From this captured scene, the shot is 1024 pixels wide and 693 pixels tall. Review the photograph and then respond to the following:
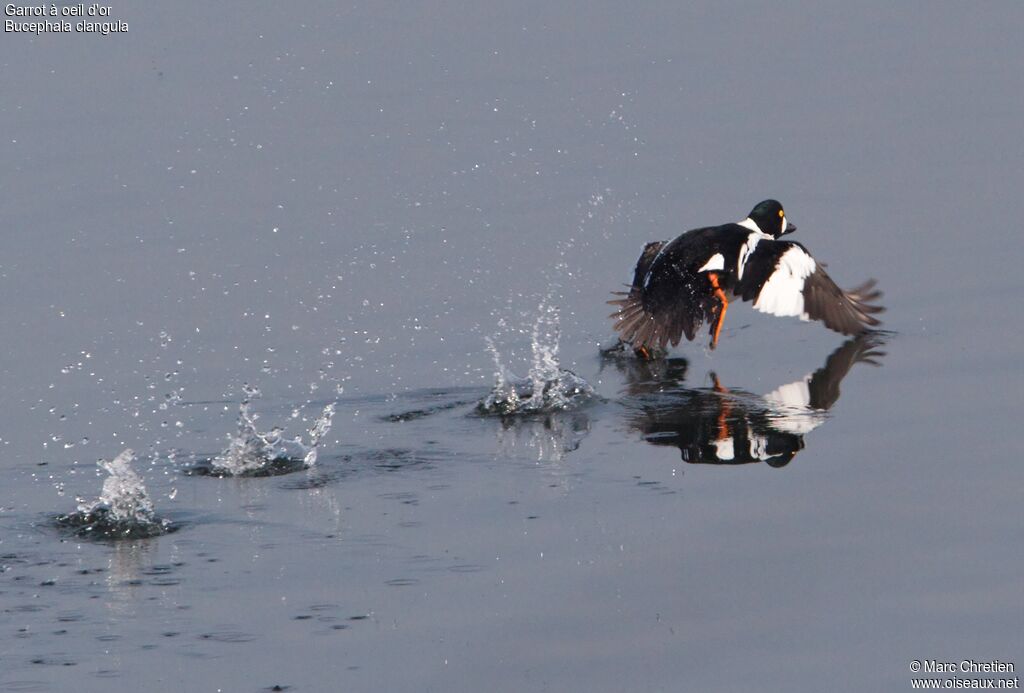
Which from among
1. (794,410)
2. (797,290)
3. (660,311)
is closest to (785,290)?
(797,290)

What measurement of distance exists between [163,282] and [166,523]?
447 centimetres

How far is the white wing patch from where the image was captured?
10.1m

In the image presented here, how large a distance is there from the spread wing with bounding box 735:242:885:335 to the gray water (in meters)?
0.19

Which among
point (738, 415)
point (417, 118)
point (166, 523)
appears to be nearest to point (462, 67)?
point (417, 118)

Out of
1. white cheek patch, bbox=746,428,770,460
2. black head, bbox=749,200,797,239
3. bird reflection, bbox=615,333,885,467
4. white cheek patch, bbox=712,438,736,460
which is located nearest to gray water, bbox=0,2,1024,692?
bird reflection, bbox=615,333,885,467

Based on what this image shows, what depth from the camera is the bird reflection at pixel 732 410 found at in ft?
26.9

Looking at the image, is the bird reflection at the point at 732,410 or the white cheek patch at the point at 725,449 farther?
the bird reflection at the point at 732,410

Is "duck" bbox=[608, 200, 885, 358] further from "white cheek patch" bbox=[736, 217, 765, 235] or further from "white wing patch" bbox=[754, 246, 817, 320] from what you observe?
"white cheek patch" bbox=[736, 217, 765, 235]

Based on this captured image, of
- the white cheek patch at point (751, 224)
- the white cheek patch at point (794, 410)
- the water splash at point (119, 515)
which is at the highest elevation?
the white cheek patch at point (751, 224)

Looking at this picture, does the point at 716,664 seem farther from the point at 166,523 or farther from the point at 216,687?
the point at 166,523

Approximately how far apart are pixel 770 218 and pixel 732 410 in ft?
8.64

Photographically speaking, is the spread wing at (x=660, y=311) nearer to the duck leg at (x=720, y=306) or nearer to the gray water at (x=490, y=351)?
the duck leg at (x=720, y=306)

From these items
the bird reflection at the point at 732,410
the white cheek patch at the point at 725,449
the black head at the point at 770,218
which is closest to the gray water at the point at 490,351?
the bird reflection at the point at 732,410

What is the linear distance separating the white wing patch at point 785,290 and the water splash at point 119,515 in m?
4.13
